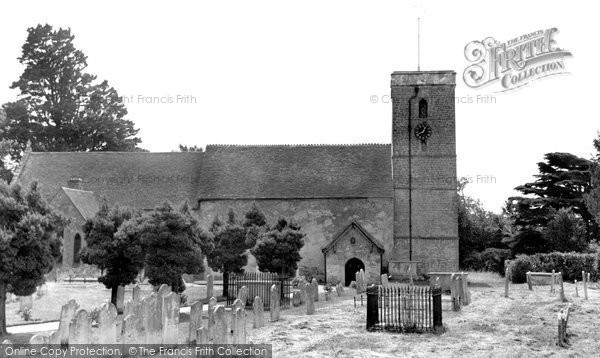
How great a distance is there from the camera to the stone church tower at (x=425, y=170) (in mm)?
40781

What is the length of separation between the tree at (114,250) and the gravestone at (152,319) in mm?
8235

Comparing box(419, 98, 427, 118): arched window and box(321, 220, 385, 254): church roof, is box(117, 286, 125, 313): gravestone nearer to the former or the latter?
box(321, 220, 385, 254): church roof

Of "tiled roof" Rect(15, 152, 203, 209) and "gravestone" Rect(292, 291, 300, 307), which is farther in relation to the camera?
"tiled roof" Rect(15, 152, 203, 209)

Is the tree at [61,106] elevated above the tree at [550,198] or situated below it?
above

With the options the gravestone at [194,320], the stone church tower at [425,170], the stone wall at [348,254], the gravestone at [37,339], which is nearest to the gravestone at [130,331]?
the gravestone at [194,320]

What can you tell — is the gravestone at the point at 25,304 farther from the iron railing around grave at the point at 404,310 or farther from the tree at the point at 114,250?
the iron railing around grave at the point at 404,310

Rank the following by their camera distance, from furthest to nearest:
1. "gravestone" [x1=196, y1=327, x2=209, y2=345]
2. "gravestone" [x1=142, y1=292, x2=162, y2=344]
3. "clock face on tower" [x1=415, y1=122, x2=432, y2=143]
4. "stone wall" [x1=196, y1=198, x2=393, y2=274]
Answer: "clock face on tower" [x1=415, y1=122, x2=432, y2=143]
"stone wall" [x1=196, y1=198, x2=393, y2=274]
"gravestone" [x1=142, y1=292, x2=162, y2=344]
"gravestone" [x1=196, y1=327, x2=209, y2=345]

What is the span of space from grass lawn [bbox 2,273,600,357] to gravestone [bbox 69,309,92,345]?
4283 millimetres

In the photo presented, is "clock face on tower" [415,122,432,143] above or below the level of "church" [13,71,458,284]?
above

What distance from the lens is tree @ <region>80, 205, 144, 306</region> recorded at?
80.9ft

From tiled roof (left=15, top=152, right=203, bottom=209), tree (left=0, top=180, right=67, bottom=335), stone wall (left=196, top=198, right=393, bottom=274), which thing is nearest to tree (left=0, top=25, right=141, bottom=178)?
tiled roof (left=15, top=152, right=203, bottom=209)

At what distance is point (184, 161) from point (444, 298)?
23.3 m

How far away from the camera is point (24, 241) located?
57.8 ft

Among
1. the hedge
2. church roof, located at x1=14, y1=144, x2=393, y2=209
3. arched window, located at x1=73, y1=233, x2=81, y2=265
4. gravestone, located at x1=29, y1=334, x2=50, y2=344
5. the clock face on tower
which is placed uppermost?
the clock face on tower
